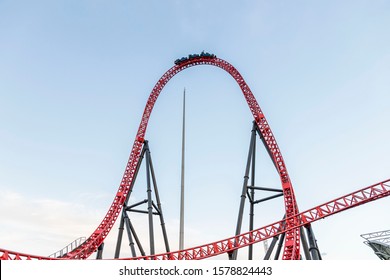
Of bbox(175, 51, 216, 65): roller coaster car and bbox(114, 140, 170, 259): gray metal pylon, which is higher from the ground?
bbox(175, 51, 216, 65): roller coaster car

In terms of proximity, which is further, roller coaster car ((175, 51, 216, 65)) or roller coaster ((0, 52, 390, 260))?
roller coaster car ((175, 51, 216, 65))

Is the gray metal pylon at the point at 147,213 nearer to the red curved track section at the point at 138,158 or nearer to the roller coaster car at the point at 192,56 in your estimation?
the red curved track section at the point at 138,158

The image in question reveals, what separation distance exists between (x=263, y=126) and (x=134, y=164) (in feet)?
27.1

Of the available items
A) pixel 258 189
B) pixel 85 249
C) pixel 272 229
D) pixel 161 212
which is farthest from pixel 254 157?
pixel 85 249

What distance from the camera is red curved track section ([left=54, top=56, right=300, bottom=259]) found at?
13.9 meters

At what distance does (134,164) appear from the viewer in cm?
2098

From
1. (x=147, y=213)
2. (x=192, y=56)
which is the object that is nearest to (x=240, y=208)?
(x=147, y=213)

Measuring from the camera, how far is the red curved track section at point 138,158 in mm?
13852

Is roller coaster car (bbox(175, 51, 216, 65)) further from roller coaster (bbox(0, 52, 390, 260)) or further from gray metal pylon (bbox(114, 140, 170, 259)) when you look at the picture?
gray metal pylon (bbox(114, 140, 170, 259))

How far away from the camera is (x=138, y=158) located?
69.4ft

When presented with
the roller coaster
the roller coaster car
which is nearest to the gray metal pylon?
the roller coaster

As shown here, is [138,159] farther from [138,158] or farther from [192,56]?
[192,56]

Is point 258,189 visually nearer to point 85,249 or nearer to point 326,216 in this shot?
point 326,216

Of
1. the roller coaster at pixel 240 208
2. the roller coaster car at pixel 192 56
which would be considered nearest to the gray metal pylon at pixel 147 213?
the roller coaster at pixel 240 208
